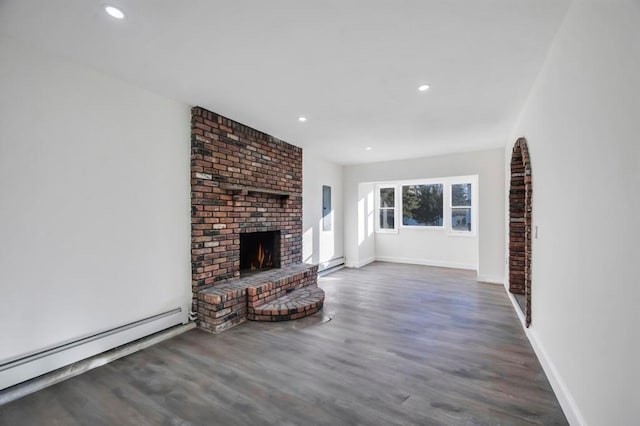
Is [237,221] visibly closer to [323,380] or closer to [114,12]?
[323,380]

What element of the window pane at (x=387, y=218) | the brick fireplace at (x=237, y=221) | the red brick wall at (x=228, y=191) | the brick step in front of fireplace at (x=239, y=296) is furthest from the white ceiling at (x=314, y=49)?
the window pane at (x=387, y=218)

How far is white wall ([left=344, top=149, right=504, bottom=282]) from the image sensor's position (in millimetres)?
5297

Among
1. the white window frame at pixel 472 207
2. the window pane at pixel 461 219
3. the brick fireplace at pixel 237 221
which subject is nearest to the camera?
the brick fireplace at pixel 237 221

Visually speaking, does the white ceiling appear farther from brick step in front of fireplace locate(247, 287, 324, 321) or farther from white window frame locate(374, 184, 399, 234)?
white window frame locate(374, 184, 399, 234)

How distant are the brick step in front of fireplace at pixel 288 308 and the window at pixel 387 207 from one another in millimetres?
4370

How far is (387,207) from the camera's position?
7977 mm

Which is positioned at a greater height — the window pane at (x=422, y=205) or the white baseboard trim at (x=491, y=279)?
the window pane at (x=422, y=205)

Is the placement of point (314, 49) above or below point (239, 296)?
above

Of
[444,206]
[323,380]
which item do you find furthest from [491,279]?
[323,380]

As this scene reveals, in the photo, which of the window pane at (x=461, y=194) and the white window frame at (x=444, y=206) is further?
the window pane at (x=461, y=194)

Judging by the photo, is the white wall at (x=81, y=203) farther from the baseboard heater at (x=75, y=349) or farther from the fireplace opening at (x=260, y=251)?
the fireplace opening at (x=260, y=251)

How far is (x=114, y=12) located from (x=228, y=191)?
217 centimetres

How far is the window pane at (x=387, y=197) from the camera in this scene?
7887 millimetres

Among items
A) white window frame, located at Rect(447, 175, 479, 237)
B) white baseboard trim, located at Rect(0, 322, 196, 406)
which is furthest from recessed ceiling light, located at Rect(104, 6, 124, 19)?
white window frame, located at Rect(447, 175, 479, 237)
